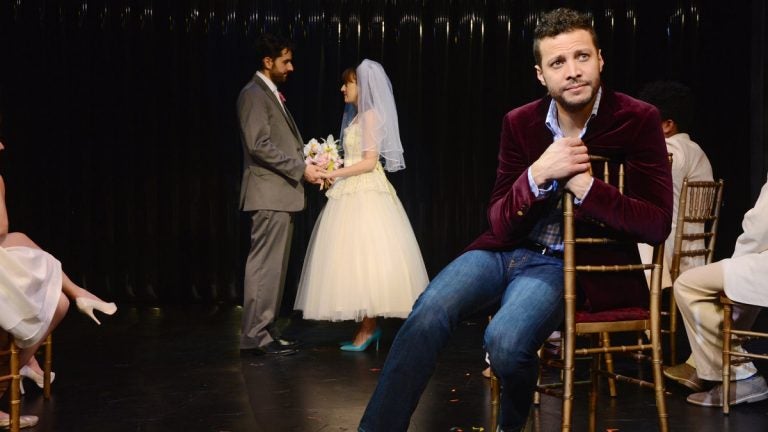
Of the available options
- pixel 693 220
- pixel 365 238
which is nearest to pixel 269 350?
pixel 365 238

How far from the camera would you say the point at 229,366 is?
446 centimetres

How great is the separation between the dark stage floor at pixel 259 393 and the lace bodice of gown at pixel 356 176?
3.01 ft

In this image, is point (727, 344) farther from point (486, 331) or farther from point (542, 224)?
point (486, 331)

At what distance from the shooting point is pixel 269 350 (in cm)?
474

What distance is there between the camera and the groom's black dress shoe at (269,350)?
15.5 feet

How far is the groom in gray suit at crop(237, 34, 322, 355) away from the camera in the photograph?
4691mm

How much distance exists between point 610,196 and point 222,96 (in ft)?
15.9

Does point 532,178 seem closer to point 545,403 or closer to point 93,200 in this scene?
point 545,403

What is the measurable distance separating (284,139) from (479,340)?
1.67 metres

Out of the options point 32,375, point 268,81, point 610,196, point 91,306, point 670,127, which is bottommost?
point 32,375

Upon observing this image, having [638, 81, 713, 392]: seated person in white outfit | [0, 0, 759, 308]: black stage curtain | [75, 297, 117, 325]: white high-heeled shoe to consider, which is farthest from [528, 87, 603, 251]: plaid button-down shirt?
[0, 0, 759, 308]: black stage curtain

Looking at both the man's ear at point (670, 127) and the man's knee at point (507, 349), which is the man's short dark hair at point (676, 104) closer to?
the man's ear at point (670, 127)

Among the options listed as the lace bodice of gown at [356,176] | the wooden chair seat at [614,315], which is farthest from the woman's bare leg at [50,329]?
the lace bodice of gown at [356,176]

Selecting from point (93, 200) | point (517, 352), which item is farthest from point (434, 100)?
point (517, 352)
